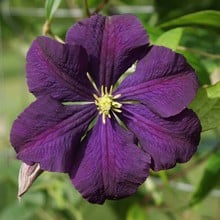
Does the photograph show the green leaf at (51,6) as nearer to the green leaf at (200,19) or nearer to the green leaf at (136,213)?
the green leaf at (200,19)

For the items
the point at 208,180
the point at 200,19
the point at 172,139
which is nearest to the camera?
the point at 172,139

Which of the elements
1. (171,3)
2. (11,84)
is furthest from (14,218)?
(11,84)

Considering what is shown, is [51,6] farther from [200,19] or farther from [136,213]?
[136,213]

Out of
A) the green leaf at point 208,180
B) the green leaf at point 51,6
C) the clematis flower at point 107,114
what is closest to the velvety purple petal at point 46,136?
the clematis flower at point 107,114

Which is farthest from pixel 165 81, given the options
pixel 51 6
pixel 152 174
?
pixel 152 174

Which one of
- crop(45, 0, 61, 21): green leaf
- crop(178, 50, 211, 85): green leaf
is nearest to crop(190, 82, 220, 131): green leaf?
crop(178, 50, 211, 85): green leaf
